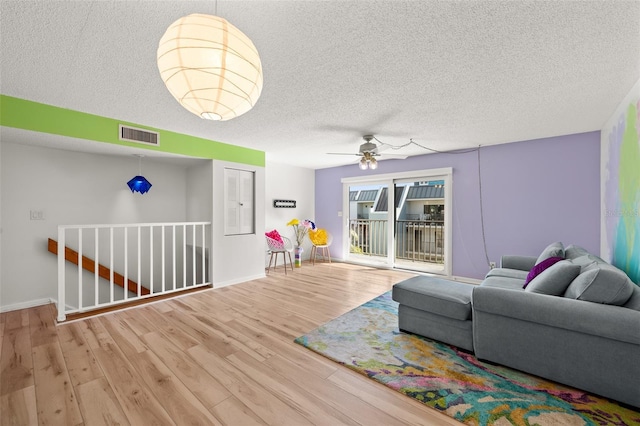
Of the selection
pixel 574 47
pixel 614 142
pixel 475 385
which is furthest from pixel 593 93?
pixel 475 385

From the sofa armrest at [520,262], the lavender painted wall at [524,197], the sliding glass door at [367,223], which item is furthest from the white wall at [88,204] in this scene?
the sofa armrest at [520,262]

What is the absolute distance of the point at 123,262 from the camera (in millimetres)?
4113

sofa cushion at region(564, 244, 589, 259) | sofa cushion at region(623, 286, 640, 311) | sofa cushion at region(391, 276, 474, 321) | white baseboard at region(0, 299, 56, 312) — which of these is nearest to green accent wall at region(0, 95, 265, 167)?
white baseboard at region(0, 299, 56, 312)

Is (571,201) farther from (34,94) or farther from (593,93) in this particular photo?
(34,94)

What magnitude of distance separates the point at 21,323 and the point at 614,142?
6.81m

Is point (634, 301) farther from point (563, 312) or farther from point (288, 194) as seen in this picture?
point (288, 194)

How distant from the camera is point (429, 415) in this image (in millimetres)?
1523

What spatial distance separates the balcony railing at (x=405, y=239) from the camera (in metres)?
5.78

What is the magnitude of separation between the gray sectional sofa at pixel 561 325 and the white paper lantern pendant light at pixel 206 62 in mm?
2229

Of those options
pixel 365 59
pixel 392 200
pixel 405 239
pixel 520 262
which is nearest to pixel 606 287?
pixel 520 262

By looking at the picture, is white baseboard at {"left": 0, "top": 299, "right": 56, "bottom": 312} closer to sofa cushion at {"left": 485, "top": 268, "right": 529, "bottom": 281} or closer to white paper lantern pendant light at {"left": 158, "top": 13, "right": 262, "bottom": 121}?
white paper lantern pendant light at {"left": 158, "top": 13, "right": 262, "bottom": 121}

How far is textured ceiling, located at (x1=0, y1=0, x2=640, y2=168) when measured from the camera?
144cm

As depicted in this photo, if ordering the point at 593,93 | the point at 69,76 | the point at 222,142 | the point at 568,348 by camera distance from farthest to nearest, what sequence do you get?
1. the point at 222,142
2. the point at 593,93
3. the point at 69,76
4. the point at 568,348

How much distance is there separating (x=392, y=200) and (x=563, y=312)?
153 inches
